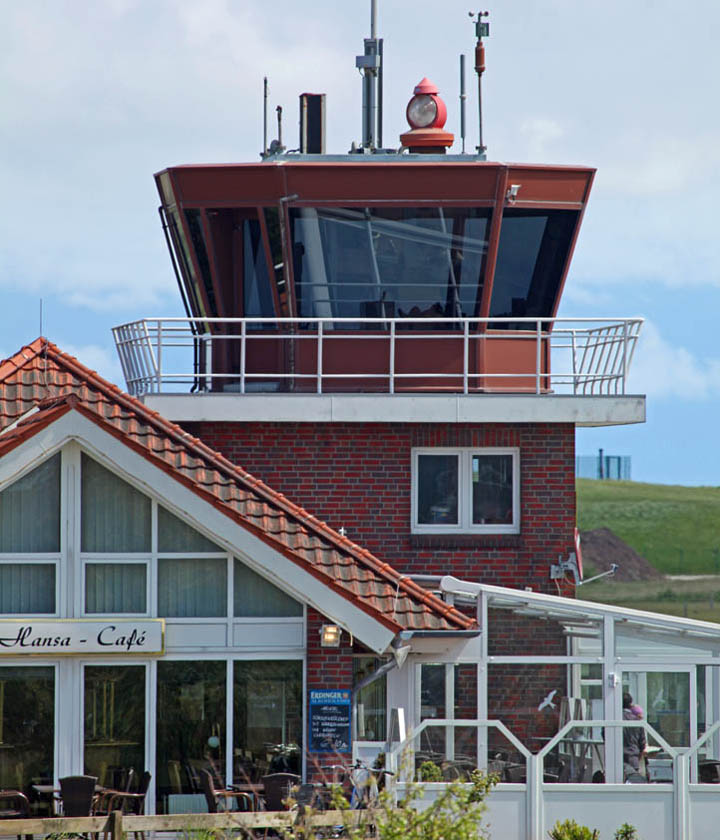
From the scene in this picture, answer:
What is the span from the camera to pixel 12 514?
57.4 ft

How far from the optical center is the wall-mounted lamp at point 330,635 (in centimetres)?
1748

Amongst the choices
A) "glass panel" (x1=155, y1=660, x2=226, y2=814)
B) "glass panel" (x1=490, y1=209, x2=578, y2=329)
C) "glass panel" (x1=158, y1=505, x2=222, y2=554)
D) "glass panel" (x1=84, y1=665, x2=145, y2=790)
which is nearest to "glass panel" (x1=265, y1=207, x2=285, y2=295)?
"glass panel" (x1=490, y1=209, x2=578, y2=329)

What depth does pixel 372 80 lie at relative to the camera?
25.7 metres

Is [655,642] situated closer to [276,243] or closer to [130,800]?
[130,800]

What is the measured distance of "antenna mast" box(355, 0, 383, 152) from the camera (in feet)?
82.5

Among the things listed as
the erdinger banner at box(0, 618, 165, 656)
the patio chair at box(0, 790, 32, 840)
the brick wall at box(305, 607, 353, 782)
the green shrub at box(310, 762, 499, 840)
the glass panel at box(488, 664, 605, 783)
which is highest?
the erdinger banner at box(0, 618, 165, 656)

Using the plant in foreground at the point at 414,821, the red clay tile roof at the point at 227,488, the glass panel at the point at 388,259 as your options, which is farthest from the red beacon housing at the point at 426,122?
the plant in foreground at the point at 414,821

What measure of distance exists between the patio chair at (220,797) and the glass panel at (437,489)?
6152mm

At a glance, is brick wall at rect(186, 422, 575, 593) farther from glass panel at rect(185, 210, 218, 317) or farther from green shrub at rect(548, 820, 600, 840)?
green shrub at rect(548, 820, 600, 840)

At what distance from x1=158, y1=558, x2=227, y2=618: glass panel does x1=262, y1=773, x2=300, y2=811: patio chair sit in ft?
6.04

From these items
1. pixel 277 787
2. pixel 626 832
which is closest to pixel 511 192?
pixel 626 832

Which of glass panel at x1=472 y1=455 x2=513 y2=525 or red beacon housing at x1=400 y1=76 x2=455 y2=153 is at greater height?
red beacon housing at x1=400 y1=76 x2=455 y2=153

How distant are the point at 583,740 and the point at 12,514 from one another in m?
6.67

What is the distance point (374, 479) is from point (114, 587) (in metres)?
5.63
